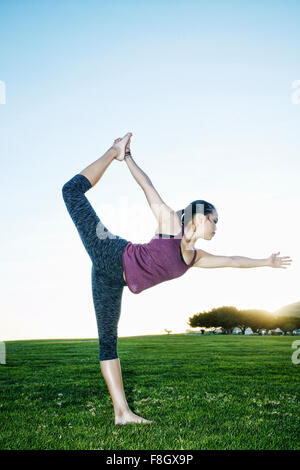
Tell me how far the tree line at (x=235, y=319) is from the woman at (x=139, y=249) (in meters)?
54.8

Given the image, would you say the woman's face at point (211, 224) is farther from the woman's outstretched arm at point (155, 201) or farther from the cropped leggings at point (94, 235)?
the cropped leggings at point (94, 235)

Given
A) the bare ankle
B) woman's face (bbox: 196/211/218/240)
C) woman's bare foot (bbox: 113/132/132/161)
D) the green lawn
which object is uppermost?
woman's bare foot (bbox: 113/132/132/161)

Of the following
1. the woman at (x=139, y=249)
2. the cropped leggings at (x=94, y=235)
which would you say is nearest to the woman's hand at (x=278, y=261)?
the woman at (x=139, y=249)

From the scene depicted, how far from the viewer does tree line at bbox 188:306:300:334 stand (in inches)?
2313

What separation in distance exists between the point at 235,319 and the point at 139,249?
199ft

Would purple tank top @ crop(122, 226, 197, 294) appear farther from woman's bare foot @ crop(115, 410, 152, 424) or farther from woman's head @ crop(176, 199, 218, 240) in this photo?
woman's bare foot @ crop(115, 410, 152, 424)

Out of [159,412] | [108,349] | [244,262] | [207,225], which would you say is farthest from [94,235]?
[159,412]

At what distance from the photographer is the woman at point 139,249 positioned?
4363 millimetres

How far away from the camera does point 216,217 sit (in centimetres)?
461

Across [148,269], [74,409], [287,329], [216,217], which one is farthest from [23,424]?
[287,329]

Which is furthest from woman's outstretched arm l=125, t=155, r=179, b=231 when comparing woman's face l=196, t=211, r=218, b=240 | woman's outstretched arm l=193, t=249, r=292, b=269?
woman's outstretched arm l=193, t=249, r=292, b=269

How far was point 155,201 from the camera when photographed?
4.74 meters

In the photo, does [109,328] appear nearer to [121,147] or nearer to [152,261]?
[152,261]

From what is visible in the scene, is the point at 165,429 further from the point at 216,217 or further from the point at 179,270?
the point at 216,217
